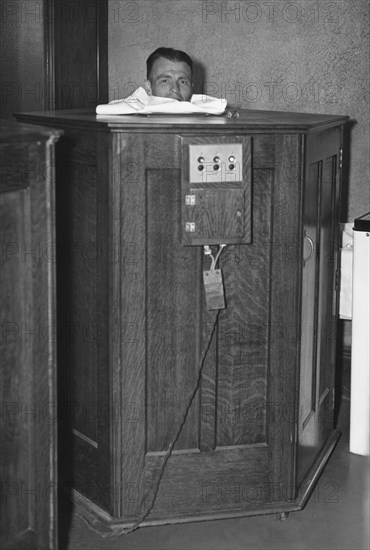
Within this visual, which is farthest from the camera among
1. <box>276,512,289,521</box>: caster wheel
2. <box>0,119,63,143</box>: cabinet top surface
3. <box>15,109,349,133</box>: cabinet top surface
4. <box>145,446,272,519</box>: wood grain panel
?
<box>276,512,289,521</box>: caster wheel

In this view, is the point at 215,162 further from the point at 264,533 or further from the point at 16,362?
the point at 264,533

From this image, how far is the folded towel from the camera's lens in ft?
9.80

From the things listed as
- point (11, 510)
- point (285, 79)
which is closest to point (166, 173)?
point (11, 510)

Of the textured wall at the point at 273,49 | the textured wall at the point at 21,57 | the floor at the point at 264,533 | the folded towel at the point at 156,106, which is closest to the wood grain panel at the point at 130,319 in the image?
the floor at the point at 264,533

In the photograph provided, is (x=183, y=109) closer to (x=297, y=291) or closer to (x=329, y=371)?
(x=297, y=291)

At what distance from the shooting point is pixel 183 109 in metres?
3.04

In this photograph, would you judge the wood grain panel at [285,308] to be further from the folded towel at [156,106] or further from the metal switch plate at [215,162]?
the folded towel at [156,106]

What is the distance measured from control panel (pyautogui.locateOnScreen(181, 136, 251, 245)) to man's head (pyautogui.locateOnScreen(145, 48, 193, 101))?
0.65m

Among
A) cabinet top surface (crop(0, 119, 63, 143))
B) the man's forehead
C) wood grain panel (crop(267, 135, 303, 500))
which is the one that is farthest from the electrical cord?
the man's forehead

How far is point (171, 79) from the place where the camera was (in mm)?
3303

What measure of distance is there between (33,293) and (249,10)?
6.93ft

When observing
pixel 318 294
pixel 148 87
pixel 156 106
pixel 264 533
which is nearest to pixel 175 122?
pixel 156 106

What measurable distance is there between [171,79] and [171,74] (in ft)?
0.05

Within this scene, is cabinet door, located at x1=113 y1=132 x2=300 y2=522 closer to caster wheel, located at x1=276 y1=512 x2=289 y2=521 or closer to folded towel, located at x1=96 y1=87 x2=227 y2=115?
caster wheel, located at x1=276 y1=512 x2=289 y2=521
